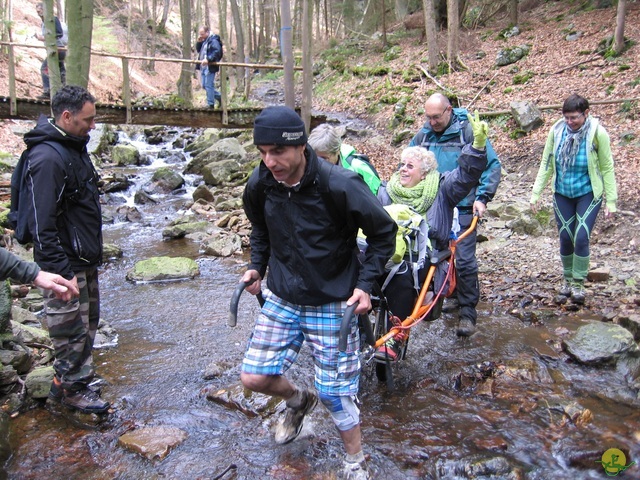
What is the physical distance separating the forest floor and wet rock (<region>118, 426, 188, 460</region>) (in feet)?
13.8

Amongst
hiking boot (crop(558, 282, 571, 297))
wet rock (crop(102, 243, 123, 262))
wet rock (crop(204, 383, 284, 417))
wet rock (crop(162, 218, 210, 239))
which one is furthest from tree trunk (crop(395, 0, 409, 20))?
wet rock (crop(204, 383, 284, 417))

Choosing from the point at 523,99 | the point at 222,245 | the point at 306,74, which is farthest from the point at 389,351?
the point at 523,99

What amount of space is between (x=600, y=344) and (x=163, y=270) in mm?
6337

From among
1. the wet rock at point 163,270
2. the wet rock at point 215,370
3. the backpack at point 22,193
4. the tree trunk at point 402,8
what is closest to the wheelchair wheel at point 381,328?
the wet rock at point 215,370

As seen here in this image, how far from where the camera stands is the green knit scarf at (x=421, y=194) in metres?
4.43

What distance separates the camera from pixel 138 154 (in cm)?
1909

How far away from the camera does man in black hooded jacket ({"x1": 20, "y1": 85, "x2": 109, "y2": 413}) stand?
3617 mm

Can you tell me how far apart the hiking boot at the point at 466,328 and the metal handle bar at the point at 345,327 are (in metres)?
3.01

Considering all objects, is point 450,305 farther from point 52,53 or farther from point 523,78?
point 523,78

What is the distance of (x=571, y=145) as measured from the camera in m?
5.82

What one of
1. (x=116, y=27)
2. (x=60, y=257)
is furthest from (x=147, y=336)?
(x=116, y=27)

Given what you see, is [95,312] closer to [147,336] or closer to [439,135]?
[147,336]

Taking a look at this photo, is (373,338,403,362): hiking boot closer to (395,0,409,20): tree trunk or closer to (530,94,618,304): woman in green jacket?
(530,94,618,304): woman in green jacket

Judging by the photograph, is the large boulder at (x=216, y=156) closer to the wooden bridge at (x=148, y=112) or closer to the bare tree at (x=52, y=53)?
the wooden bridge at (x=148, y=112)
